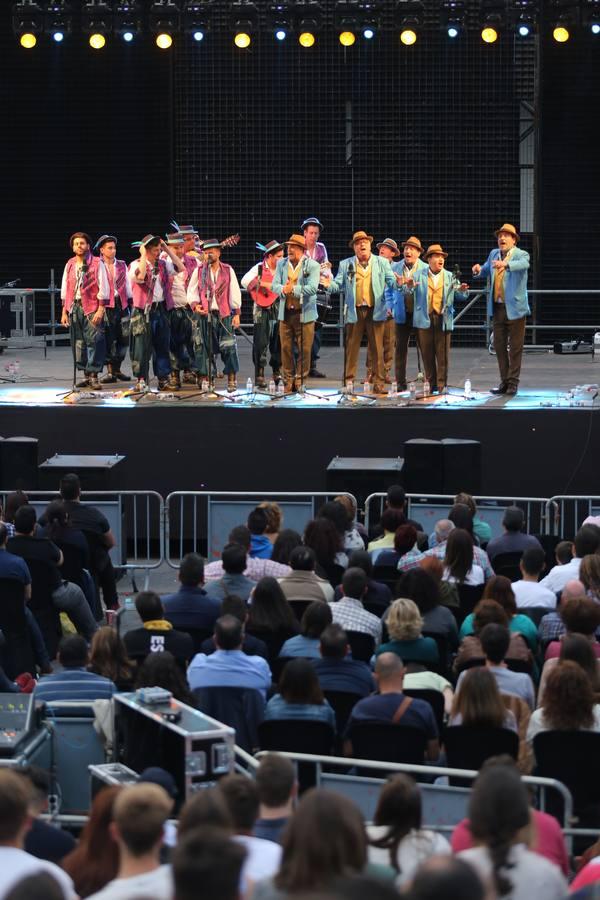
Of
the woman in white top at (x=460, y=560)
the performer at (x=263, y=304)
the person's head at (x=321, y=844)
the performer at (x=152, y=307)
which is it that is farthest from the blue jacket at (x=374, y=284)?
the person's head at (x=321, y=844)

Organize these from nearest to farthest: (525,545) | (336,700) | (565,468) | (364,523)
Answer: (336,700) < (525,545) < (364,523) < (565,468)

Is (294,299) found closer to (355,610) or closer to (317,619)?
(355,610)

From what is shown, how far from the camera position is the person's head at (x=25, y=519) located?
949 cm

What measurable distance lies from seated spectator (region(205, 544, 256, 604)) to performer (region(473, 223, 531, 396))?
624cm

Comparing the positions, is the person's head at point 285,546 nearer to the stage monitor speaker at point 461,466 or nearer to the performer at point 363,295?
the stage monitor speaker at point 461,466

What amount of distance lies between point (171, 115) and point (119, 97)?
2.34 ft

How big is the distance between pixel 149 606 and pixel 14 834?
320 cm

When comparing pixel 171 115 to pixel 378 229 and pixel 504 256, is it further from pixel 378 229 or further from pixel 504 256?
pixel 504 256

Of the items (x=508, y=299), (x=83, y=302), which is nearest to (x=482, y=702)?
(x=508, y=299)

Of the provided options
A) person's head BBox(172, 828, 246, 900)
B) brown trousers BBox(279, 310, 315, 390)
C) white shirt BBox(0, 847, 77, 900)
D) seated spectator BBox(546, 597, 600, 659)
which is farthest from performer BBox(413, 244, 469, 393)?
person's head BBox(172, 828, 246, 900)

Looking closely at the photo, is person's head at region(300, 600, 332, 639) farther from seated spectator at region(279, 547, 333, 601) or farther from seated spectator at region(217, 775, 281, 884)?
seated spectator at region(217, 775, 281, 884)

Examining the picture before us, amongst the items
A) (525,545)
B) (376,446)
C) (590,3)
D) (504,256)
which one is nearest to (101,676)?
(525,545)

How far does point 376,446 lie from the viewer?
1399 cm

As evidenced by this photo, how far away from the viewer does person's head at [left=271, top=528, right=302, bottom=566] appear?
30.6ft
